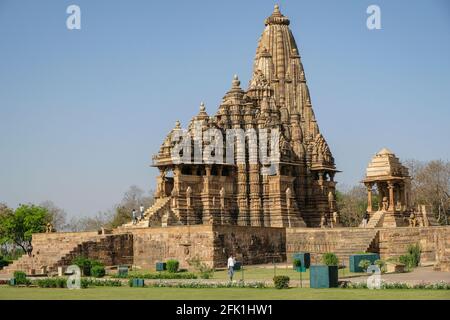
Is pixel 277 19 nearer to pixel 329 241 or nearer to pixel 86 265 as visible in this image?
pixel 329 241

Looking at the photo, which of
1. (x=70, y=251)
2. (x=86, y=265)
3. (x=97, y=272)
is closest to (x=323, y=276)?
(x=97, y=272)

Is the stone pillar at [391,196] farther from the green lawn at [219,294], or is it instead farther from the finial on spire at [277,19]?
the green lawn at [219,294]

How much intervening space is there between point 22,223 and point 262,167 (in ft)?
70.0

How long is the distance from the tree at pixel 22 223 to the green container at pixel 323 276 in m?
39.9

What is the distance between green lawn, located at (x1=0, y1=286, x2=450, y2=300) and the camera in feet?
82.5

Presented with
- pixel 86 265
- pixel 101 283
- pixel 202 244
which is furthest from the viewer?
pixel 202 244

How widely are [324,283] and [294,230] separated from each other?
22141mm

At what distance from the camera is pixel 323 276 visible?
93.0ft

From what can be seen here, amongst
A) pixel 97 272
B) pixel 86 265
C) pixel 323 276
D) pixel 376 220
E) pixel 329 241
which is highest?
pixel 376 220

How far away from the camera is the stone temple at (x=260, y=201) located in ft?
147

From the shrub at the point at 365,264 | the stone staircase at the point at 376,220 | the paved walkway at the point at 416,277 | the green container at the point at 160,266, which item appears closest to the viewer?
the paved walkway at the point at 416,277

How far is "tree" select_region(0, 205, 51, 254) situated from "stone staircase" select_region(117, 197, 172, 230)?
1552 centimetres

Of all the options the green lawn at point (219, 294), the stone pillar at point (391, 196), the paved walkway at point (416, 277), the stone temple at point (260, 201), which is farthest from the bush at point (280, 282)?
the stone pillar at point (391, 196)

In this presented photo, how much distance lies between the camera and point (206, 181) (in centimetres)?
5378
